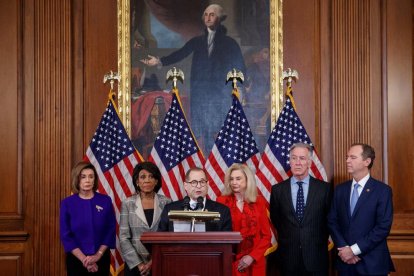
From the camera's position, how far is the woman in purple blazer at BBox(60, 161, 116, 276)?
5.89 meters

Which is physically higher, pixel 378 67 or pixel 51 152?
pixel 378 67

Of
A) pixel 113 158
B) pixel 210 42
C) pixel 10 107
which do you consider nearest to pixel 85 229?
pixel 113 158

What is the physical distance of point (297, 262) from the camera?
5801 millimetres

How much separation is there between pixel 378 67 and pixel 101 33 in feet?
10.2

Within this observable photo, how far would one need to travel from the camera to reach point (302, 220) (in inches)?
229

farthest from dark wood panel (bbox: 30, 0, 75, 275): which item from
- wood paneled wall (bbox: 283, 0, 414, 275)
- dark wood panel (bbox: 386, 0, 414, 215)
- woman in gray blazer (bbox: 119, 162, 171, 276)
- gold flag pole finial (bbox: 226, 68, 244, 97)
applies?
dark wood panel (bbox: 386, 0, 414, 215)

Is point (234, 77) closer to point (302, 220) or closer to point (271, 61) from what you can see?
point (271, 61)

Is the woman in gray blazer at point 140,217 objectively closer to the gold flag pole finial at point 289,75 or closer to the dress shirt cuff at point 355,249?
the dress shirt cuff at point 355,249

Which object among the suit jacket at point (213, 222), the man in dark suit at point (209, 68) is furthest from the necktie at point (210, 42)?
the suit jacket at point (213, 222)

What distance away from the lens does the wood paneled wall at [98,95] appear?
7098 mm

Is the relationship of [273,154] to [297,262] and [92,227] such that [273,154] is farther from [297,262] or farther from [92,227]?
[92,227]

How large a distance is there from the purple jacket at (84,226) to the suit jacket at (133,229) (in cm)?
26

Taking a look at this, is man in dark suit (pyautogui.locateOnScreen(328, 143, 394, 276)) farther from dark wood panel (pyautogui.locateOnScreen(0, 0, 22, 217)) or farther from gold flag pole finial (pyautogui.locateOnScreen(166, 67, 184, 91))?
dark wood panel (pyautogui.locateOnScreen(0, 0, 22, 217))

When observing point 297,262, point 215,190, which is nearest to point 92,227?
point 215,190
